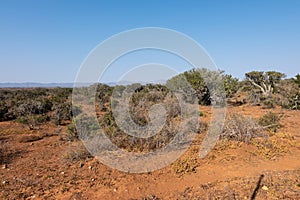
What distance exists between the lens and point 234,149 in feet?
19.9


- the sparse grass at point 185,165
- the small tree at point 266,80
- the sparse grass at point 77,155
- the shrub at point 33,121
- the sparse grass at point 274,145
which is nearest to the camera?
the sparse grass at point 185,165

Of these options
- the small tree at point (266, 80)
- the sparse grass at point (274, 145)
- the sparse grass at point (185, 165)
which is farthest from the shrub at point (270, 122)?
the small tree at point (266, 80)

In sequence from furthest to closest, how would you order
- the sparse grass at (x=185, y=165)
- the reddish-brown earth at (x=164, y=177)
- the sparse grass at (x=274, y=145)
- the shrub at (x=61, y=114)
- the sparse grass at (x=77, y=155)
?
the shrub at (x=61, y=114) < the sparse grass at (x=274, y=145) < the sparse grass at (x=77, y=155) < the sparse grass at (x=185, y=165) < the reddish-brown earth at (x=164, y=177)

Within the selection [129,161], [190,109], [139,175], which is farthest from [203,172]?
[190,109]

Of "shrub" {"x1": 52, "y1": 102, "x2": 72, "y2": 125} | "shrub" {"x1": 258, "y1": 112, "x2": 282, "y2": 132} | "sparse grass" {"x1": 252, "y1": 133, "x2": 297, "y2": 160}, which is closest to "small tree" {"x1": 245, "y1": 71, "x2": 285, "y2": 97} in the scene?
"shrub" {"x1": 258, "y1": 112, "x2": 282, "y2": 132}

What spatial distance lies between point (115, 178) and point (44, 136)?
5.00 metres

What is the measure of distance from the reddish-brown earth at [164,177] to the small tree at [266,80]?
15.1 meters

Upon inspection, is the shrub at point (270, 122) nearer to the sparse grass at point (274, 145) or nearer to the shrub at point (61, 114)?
the sparse grass at point (274, 145)

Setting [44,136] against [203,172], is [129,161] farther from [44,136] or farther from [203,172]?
[44,136]

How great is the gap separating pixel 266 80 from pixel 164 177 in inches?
747

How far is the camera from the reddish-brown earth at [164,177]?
4023 millimetres

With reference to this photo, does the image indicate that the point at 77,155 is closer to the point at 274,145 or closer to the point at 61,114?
the point at 274,145

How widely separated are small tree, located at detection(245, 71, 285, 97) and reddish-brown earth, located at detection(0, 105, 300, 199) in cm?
1514

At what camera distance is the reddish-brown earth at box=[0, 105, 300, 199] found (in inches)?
158
